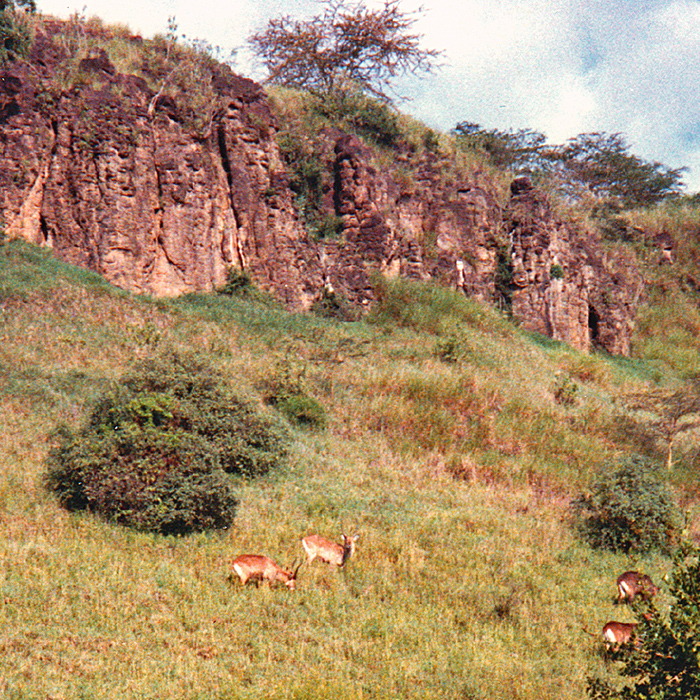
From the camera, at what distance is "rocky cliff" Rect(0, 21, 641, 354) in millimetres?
21688

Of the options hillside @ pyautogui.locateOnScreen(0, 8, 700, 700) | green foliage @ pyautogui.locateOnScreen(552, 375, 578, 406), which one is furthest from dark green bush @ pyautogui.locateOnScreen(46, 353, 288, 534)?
green foliage @ pyautogui.locateOnScreen(552, 375, 578, 406)

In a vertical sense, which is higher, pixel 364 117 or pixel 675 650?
pixel 364 117

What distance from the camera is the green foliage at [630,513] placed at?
11.1 metres

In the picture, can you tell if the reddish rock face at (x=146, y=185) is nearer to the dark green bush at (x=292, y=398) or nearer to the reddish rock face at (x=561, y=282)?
the dark green bush at (x=292, y=398)

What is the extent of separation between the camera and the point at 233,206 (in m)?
25.2

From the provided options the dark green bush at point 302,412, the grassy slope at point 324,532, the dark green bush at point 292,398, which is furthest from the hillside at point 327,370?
the dark green bush at point 302,412

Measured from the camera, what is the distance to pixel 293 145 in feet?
90.3

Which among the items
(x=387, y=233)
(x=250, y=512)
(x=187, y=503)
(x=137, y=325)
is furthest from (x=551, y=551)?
(x=387, y=233)

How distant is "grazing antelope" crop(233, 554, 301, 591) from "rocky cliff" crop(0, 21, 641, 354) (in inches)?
610

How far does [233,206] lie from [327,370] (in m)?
9.46

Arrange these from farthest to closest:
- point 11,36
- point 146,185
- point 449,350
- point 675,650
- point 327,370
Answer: point 146,185, point 11,36, point 449,350, point 327,370, point 675,650

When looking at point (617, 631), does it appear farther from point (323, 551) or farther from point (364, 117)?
point (364, 117)

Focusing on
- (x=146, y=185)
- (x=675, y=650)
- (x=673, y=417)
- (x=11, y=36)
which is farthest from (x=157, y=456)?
(x=11, y=36)

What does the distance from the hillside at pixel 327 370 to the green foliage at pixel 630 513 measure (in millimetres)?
337
